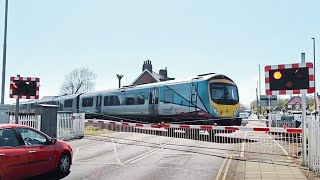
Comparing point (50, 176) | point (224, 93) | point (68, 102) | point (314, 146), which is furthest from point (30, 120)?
point (68, 102)

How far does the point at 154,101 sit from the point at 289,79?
15.3 metres

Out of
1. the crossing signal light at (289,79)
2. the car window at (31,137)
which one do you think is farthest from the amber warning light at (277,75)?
Result: the car window at (31,137)

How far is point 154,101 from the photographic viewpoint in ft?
84.3

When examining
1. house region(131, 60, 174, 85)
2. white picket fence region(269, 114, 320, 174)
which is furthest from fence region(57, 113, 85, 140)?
house region(131, 60, 174, 85)

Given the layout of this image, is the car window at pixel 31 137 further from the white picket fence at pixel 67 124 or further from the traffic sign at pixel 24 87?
the white picket fence at pixel 67 124

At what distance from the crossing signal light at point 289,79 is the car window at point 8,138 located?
7.07 meters

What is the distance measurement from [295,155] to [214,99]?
352 inches

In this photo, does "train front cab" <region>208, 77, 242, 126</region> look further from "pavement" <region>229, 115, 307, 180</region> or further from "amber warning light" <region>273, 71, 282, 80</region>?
"amber warning light" <region>273, 71, 282, 80</region>

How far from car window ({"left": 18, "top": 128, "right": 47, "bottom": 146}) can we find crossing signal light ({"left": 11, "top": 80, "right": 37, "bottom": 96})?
18.9 ft

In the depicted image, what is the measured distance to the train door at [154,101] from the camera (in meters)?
25.4

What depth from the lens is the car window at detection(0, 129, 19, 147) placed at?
8.09 meters

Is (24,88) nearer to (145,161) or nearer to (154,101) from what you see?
(145,161)

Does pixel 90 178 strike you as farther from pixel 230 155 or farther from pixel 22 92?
pixel 22 92

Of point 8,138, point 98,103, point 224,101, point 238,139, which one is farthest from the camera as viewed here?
point 98,103
